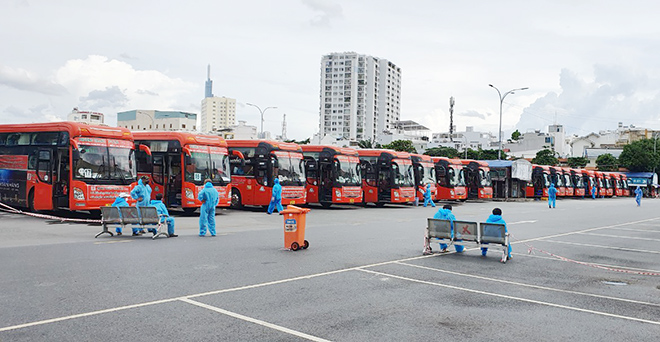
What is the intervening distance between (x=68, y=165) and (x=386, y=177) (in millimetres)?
19012

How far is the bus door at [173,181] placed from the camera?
22.5m

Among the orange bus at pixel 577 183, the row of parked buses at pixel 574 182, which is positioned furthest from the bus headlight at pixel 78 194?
the orange bus at pixel 577 183

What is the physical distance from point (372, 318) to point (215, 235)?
31.3 feet

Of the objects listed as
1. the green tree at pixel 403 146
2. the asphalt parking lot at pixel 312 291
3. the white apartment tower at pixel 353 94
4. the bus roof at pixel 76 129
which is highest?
the white apartment tower at pixel 353 94

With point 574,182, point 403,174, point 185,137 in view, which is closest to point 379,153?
point 403,174

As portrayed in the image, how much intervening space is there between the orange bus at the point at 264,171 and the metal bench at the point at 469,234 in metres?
14.1

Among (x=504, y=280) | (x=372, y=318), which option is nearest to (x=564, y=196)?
(x=504, y=280)

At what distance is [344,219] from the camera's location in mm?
23375

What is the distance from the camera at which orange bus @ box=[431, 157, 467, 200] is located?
42.1 metres

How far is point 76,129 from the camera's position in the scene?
18797 millimetres

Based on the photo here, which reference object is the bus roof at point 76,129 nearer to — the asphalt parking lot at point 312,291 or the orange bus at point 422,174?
the asphalt parking lot at point 312,291

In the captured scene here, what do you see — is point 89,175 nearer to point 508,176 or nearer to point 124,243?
point 124,243

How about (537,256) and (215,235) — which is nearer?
(537,256)

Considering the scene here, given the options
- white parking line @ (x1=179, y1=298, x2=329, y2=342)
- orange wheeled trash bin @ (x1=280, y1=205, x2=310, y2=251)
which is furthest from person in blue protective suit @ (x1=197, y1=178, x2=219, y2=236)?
white parking line @ (x1=179, y1=298, x2=329, y2=342)
